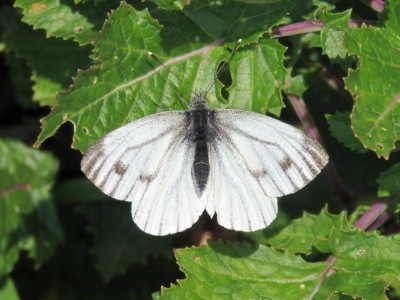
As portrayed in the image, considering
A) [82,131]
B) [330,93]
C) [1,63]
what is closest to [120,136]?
[82,131]

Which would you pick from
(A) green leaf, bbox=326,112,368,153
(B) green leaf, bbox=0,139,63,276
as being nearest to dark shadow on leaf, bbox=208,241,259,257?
(A) green leaf, bbox=326,112,368,153

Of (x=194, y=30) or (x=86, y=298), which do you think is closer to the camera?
(x=194, y=30)

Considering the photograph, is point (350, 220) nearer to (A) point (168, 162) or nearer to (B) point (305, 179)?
(B) point (305, 179)

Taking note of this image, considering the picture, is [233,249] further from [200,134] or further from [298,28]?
[298,28]

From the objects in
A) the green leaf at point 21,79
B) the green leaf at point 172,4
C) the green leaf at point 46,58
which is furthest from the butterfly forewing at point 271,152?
the green leaf at point 21,79

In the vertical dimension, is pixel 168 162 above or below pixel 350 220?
above

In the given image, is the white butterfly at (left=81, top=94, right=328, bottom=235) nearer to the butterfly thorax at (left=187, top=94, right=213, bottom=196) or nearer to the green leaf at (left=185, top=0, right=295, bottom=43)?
the butterfly thorax at (left=187, top=94, right=213, bottom=196)

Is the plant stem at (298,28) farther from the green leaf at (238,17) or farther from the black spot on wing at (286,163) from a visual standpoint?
the black spot on wing at (286,163)
